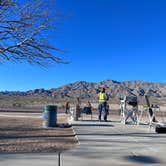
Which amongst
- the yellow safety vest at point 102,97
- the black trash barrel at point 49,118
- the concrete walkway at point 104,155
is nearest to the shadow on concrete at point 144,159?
the concrete walkway at point 104,155

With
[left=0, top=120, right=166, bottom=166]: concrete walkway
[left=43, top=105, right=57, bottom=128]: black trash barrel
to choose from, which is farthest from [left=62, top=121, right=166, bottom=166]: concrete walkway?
[left=43, top=105, right=57, bottom=128]: black trash barrel

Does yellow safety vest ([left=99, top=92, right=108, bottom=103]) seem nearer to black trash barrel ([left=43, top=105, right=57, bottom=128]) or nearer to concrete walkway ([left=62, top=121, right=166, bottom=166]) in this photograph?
black trash barrel ([left=43, top=105, right=57, bottom=128])

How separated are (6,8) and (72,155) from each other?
28.2 ft

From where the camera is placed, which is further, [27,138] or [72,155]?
[27,138]

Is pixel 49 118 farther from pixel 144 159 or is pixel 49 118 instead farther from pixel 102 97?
pixel 144 159

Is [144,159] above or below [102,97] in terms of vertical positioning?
below

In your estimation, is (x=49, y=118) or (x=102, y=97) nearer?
(x=49, y=118)

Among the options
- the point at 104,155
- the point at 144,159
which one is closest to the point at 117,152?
the point at 104,155

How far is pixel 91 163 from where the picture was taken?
9242 millimetres

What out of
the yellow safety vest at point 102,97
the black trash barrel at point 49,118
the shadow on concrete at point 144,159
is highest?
the yellow safety vest at point 102,97

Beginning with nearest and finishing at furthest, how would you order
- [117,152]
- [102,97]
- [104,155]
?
[104,155]
[117,152]
[102,97]

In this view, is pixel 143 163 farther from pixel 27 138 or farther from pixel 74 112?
pixel 74 112

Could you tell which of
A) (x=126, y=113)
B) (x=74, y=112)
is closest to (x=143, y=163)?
(x=126, y=113)

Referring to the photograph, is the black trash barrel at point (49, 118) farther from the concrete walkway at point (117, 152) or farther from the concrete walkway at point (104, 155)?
the concrete walkway at point (104, 155)
